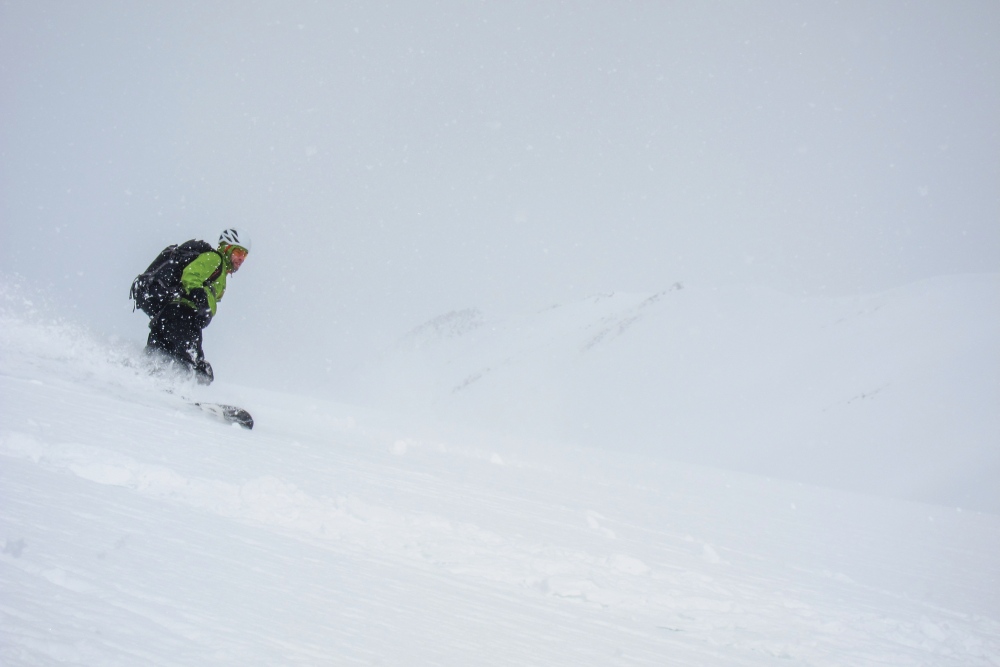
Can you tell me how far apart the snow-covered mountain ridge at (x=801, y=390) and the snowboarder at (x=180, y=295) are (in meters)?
43.7

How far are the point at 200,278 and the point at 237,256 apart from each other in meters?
0.67

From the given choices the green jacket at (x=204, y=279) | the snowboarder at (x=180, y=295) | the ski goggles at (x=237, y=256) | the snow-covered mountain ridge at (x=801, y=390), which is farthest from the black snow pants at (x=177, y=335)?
the snow-covered mountain ridge at (x=801, y=390)

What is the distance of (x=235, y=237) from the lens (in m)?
9.06

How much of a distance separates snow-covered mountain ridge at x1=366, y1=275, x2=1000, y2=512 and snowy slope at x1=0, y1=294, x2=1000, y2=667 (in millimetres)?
41748

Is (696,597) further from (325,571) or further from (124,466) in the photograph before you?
(124,466)

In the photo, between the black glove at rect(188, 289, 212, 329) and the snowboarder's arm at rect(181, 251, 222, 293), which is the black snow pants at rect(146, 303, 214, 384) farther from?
the snowboarder's arm at rect(181, 251, 222, 293)

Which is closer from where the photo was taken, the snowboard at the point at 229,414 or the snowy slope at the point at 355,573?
the snowy slope at the point at 355,573

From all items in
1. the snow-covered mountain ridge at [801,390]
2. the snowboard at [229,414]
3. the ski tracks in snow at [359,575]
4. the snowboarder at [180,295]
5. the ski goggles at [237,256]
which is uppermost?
the snow-covered mountain ridge at [801,390]

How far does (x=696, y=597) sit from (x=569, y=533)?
5.08ft

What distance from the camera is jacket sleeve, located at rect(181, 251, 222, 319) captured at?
8.45m

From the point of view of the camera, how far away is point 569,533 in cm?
572

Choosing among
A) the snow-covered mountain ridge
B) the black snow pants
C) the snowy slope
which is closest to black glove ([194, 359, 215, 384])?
the black snow pants

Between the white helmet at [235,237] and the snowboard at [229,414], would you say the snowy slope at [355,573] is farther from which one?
the white helmet at [235,237]

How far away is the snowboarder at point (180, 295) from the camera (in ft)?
27.6
